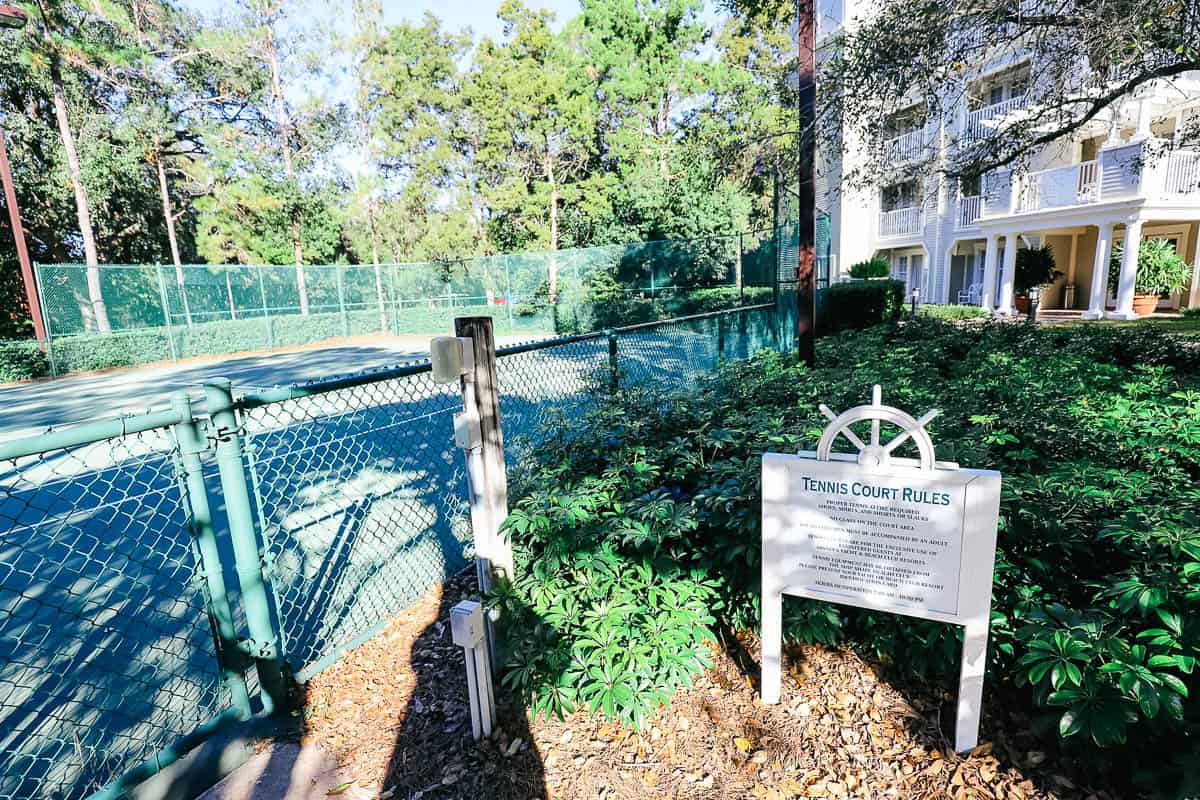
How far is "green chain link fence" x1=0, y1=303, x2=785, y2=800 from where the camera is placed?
2234mm

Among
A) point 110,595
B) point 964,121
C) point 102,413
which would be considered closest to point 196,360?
point 102,413

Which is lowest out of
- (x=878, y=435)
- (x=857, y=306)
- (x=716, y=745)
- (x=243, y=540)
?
(x=716, y=745)

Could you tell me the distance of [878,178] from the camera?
35.1ft

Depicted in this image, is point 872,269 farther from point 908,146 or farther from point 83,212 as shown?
point 83,212

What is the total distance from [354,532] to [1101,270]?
19588 millimetres

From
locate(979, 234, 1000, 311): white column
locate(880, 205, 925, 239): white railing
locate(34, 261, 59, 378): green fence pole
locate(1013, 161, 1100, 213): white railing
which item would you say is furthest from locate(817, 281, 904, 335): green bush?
locate(34, 261, 59, 378): green fence pole

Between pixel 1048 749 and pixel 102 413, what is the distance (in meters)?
12.1

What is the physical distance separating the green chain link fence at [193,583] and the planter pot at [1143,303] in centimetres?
1780

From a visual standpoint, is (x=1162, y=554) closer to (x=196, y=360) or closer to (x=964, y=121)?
(x=196, y=360)

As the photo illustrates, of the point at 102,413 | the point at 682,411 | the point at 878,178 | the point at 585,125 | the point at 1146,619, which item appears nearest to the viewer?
the point at 1146,619

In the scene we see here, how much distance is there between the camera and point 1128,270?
15.3m

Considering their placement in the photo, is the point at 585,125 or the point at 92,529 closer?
the point at 92,529

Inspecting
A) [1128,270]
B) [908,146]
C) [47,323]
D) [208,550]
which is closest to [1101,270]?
[1128,270]

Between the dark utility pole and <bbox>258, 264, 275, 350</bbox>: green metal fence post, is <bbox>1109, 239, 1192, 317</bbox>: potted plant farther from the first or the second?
<bbox>258, 264, 275, 350</bbox>: green metal fence post
